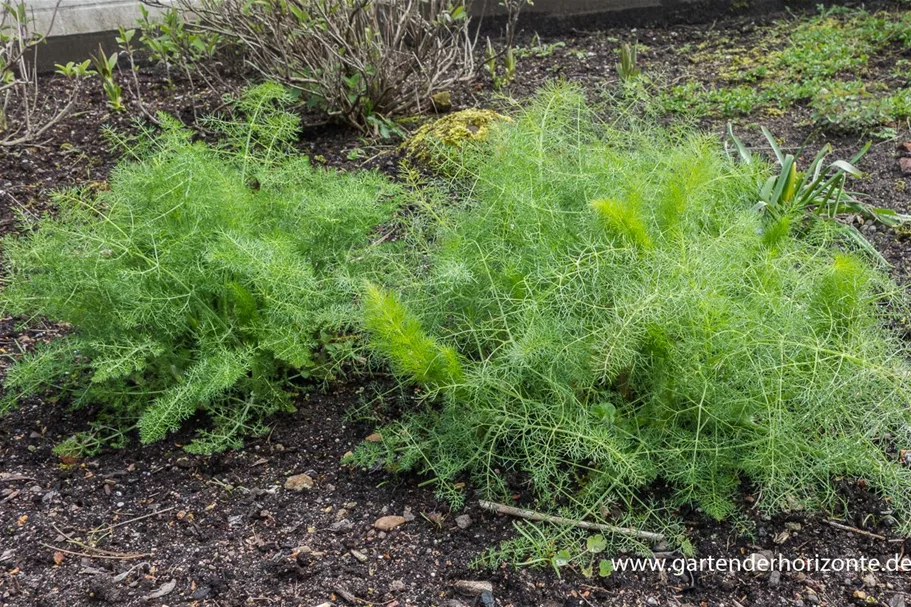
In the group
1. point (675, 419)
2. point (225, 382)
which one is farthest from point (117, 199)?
point (675, 419)

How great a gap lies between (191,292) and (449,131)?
2.18 metres

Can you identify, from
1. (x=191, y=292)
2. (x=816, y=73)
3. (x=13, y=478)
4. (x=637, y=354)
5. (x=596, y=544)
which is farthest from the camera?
(x=816, y=73)

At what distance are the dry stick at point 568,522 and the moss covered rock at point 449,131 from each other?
2.27 m

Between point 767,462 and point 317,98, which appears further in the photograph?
point 317,98

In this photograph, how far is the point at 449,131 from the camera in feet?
14.6

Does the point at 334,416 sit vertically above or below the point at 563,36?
below

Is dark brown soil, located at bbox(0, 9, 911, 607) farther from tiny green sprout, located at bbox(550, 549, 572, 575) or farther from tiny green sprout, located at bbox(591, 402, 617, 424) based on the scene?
tiny green sprout, located at bbox(591, 402, 617, 424)

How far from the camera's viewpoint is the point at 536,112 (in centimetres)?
309

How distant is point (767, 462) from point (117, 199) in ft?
7.13

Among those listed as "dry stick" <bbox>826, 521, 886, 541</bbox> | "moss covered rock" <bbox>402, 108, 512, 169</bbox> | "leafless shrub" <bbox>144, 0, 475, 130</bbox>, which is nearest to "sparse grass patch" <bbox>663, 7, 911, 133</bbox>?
"moss covered rock" <bbox>402, 108, 512, 169</bbox>

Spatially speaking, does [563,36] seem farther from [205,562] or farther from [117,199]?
[205,562]

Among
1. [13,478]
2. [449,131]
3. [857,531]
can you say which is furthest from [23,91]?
[857,531]

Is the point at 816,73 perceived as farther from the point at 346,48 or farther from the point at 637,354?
the point at 637,354

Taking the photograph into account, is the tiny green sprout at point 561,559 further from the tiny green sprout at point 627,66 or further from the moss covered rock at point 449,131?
the tiny green sprout at point 627,66
